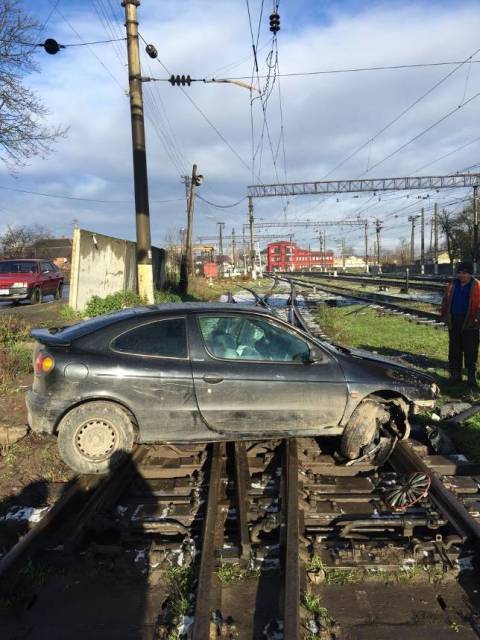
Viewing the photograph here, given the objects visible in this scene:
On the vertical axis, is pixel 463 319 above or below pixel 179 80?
below

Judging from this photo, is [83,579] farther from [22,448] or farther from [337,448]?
[337,448]

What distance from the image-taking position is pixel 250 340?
4.91 m

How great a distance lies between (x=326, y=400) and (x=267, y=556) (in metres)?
1.76

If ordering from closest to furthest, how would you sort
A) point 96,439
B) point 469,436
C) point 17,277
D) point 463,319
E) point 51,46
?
point 96,439 < point 469,436 < point 463,319 < point 51,46 < point 17,277

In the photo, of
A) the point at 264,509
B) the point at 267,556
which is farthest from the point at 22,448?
the point at 267,556

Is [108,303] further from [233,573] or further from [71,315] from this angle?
[233,573]

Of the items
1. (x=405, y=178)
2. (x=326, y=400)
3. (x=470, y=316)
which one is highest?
(x=405, y=178)

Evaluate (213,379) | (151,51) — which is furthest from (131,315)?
(151,51)

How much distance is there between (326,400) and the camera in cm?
471

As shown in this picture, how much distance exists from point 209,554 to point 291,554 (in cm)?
52

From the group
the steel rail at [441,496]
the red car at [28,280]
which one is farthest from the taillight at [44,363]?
the red car at [28,280]

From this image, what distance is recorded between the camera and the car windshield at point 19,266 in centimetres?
1848

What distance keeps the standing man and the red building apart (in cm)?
9795

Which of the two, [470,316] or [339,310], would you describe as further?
[339,310]
